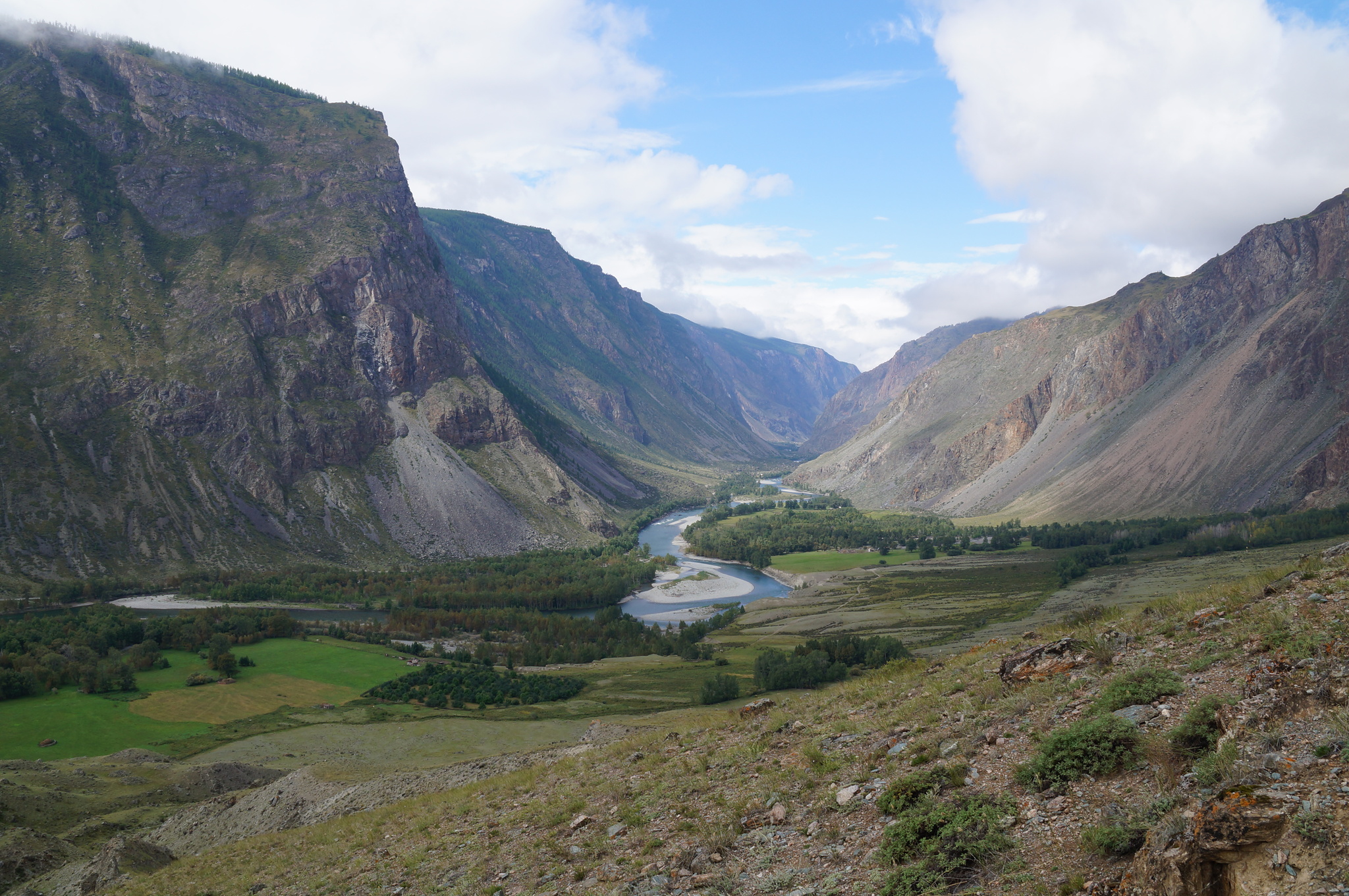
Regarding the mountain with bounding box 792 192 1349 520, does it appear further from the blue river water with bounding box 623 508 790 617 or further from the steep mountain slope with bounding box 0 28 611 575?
the steep mountain slope with bounding box 0 28 611 575

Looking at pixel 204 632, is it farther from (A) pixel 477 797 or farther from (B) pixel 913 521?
(B) pixel 913 521

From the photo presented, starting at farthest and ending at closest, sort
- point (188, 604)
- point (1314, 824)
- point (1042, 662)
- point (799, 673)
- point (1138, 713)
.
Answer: point (188, 604)
point (799, 673)
point (1042, 662)
point (1138, 713)
point (1314, 824)

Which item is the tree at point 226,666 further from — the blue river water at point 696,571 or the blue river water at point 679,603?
the blue river water at point 696,571

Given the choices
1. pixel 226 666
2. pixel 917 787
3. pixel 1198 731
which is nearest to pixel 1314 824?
pixel 1198 731

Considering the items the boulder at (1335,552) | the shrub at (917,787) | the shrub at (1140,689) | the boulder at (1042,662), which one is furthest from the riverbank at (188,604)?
the boulder at (1335,552)

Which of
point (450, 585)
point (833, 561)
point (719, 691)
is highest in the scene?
point (450, 585)

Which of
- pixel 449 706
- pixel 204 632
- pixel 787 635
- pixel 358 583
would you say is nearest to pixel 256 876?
pixel 449 706

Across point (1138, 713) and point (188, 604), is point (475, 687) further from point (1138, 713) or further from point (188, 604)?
point (1138, 713)
